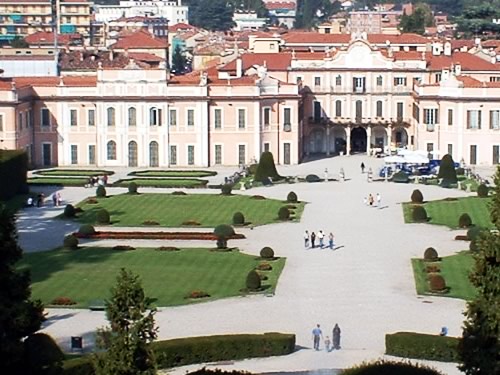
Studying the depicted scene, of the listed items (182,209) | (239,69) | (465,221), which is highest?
(239,69)

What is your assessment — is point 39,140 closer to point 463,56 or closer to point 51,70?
point 51,70

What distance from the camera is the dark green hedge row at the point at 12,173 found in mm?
60491

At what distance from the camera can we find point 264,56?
87562 millimetres

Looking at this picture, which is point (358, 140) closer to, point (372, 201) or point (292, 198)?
point (292, 198)

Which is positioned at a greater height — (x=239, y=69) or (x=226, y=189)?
(x=239, y=69)

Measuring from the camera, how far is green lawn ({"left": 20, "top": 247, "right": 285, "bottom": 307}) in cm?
3934

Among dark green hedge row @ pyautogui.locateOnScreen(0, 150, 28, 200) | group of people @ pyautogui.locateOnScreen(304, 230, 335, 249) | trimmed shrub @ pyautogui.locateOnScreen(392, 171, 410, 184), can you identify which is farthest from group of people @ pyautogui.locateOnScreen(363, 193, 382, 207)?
dark green hedge row @ pyautogui.locateOnScreen(0, 150, 28, 200)

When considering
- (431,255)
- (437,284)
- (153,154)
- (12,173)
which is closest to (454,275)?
(431,255)

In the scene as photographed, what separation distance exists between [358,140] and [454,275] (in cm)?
4359

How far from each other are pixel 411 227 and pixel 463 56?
38.1m

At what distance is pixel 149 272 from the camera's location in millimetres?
42688

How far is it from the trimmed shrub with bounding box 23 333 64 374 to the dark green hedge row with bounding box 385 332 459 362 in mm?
8718

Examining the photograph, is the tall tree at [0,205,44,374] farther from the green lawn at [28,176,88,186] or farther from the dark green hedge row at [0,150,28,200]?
the green lawn at [28,176,88,186]

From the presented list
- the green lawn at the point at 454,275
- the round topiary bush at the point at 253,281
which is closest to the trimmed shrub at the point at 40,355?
the round topiary bush at the point at 253,281
